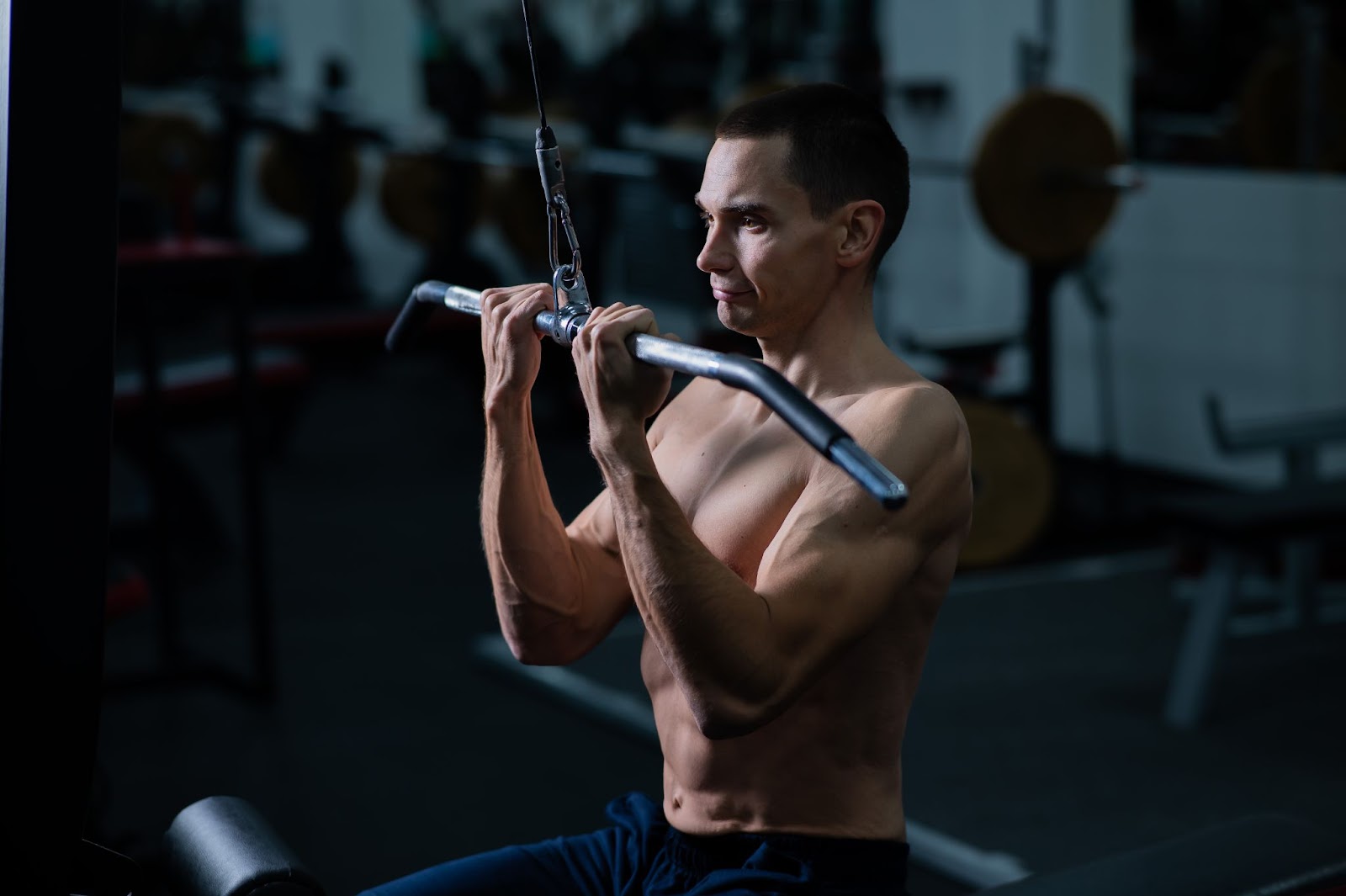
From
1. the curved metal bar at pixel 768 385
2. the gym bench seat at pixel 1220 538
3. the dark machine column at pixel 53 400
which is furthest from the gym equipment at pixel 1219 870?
the gym bench seat at pixel 1220 538

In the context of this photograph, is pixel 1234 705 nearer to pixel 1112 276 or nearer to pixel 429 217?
pixel 1112 276

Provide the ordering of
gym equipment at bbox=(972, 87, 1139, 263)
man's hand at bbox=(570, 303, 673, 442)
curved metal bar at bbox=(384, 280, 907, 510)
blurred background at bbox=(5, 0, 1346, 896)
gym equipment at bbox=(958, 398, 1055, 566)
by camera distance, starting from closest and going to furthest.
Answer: curved metal bar at bbox=(384, 280, 907, 510), man's hand at bbox=(570, 303, 673, 442), blurred background at bbox=(5, 0, 1346, 896), gym equipment at bbox=(958, 398, 1055, 566), gym equipment at bbox=(972, 87, 1139, 263)

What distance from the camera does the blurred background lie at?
285 centimetres

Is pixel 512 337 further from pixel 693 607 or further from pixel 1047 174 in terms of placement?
pixel 1047 174

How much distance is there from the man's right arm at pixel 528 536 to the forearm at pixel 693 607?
196mm

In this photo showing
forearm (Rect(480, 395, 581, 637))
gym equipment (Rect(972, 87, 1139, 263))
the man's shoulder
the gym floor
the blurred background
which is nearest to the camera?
the man's shoulder

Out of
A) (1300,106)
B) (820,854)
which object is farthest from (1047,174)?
(820,854)

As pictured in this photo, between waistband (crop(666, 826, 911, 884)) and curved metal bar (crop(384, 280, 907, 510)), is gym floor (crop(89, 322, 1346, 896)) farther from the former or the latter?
curved metal bar (crop(384, 280, 907, 510))

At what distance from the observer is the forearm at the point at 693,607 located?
109 cm

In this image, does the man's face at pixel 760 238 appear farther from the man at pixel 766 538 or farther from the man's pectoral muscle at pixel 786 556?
the man's pectoral muscle at pixel 786 556

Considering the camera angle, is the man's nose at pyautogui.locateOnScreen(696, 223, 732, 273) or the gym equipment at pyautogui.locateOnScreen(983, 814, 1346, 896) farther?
the gym equipment at pyautogui.locateOnScreen(983, 814, 1346, 896)

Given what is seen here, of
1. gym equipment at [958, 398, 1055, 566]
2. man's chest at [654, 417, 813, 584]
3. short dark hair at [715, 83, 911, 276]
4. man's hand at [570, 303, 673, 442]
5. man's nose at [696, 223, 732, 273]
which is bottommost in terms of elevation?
gym equipment at [958, 398, 1055, 566]

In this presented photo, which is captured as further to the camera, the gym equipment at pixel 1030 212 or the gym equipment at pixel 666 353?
the gym equipment at pixel 1030 212

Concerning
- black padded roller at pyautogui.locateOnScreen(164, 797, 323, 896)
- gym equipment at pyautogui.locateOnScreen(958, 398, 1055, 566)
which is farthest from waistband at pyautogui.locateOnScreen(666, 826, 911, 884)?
gym equipment at pyautogui.locateOnScreen(958, 398, 1055, 566)
